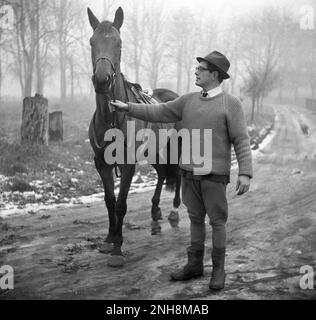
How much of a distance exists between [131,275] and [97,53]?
94.1 inches

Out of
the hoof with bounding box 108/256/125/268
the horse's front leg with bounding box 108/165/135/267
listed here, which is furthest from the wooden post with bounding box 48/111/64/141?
the hoof with bounding box 108/256/125/268

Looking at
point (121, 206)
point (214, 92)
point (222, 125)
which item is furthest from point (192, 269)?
point (214, 92)

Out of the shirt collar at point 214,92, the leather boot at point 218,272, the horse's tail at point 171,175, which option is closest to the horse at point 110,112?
the shirt collar at point 214,92

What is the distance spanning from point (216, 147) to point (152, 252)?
1.85 m

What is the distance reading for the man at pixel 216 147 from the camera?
3846 millimetres

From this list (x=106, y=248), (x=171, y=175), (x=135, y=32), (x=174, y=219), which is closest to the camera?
(x=106, y=248)

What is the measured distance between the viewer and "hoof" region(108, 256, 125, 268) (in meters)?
4.55

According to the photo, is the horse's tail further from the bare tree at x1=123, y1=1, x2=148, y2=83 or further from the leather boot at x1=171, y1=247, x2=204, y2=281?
the bare tree at x1=123, y1=1, x2=148, y2=83

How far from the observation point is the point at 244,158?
3.86 m

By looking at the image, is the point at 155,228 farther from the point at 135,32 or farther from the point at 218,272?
the point at 135,32

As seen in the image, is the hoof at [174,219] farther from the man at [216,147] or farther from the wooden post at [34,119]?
the wooden post at [34,119]

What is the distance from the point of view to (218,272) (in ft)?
12.9

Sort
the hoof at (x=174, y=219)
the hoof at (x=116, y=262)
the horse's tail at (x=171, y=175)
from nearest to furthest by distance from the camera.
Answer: the hoof at (x=116, y=262) < the hoof at (x=174, y=219) < the horse's tail at (x=171, y=175)

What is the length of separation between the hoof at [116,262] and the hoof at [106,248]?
0.45m
